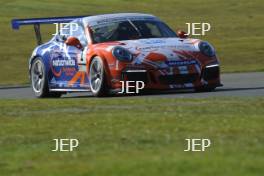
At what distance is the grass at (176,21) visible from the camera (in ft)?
103

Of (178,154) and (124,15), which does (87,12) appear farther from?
(178,154)

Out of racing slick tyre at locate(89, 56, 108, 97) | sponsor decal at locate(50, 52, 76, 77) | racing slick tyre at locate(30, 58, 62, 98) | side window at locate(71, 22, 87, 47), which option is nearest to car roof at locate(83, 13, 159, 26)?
side window at locate(71, 22, 87, 47)

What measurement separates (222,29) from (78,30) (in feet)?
99.2

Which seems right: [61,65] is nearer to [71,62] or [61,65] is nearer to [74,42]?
[71,62]

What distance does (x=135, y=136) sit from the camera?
9.88m

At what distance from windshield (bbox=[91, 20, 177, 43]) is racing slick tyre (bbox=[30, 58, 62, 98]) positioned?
150 cm

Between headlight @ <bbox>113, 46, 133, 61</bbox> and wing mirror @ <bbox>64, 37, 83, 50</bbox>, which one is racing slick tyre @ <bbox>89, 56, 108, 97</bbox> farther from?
wing mirror @ <bbox>64, 37, 83, 50</bbox>

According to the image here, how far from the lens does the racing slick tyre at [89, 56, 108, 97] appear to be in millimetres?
16359

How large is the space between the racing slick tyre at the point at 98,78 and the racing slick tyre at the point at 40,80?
1846mm

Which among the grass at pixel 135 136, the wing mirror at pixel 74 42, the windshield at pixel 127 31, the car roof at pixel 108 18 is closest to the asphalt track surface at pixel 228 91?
the wing mirror at pixel 74 42

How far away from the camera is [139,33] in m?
17.3

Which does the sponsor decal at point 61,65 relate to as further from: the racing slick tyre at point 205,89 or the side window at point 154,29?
the racing slick tyre at point 205,89

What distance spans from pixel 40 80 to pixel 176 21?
35334 mm

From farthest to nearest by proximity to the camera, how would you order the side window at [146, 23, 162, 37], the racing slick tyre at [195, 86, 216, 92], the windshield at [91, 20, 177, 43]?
the side window at [146, 23, 162, 37]
the windshield at [91, 20, 177, 43]
the racing slick tyre at [195, 86, 216, 92]
